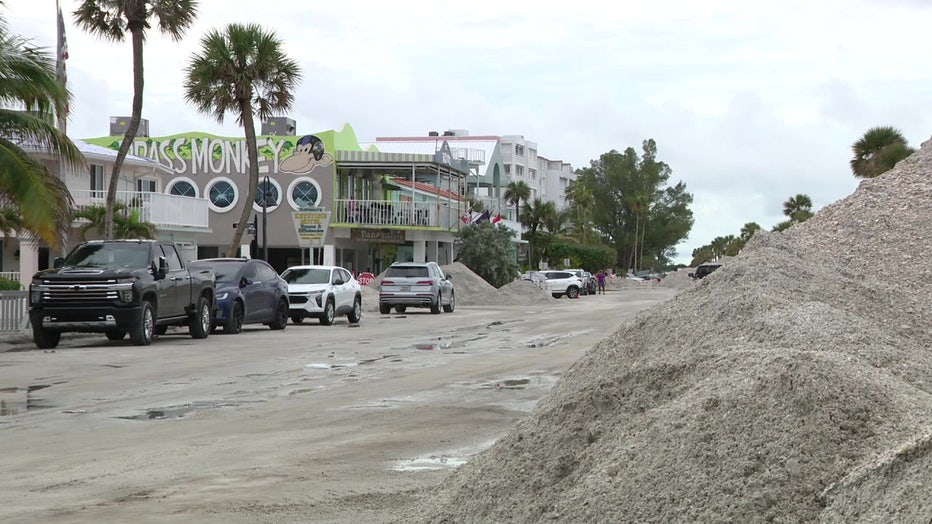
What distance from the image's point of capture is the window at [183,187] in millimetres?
57281

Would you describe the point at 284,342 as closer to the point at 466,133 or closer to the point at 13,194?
the point at 13,194

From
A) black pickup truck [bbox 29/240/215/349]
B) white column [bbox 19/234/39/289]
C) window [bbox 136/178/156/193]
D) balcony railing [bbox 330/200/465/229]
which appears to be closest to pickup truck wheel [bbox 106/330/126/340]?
black pickup truck [bbox 29/240/215/349]

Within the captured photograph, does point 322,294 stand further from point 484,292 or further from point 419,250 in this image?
point 419,250

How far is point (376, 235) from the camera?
5859 centimetres

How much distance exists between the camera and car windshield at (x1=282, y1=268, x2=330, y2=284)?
32031 mm

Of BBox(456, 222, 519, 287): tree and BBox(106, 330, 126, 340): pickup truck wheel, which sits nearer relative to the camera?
BBox(106, 330, 126, 340): pickup truck wheel

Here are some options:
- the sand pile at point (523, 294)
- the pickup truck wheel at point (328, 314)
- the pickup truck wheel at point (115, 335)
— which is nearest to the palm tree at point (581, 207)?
the sand pile at point (523, 294)

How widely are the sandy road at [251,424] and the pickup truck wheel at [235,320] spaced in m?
4.15

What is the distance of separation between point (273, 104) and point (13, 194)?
16.9m

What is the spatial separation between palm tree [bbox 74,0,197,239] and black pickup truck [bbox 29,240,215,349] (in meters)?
7.85

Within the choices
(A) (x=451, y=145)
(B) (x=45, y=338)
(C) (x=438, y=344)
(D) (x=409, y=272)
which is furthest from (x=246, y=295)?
(A) (x=451, y=145)

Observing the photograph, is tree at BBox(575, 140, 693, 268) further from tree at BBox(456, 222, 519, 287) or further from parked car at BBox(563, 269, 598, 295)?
tree at BBox(456, 222, 519, 287)

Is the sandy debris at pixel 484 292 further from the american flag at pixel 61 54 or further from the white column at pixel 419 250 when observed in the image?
the american flag at pixel 61 54

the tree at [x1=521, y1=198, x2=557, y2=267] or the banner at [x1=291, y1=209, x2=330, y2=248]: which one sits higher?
the tree at [x1=521, y1=198, x2=557, y2=267]
